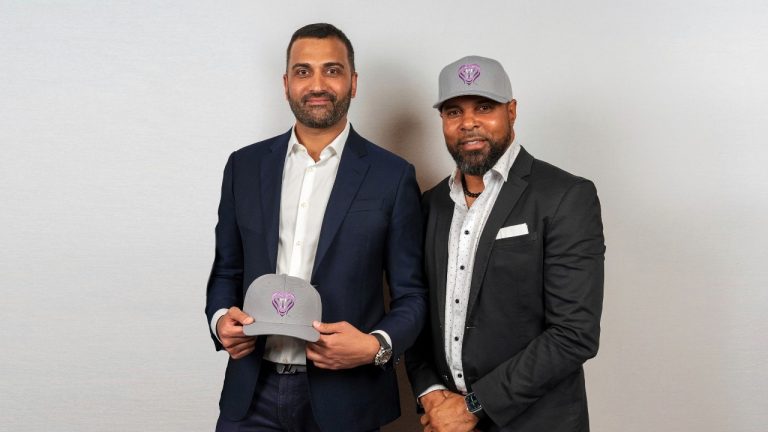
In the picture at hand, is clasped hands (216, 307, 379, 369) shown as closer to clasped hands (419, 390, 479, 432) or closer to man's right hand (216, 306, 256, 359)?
man's right hand (216, 306, 256, 359)

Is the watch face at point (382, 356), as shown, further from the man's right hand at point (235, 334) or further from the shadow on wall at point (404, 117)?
the shadow on wall at point (404, 117)

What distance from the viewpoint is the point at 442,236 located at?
226cm

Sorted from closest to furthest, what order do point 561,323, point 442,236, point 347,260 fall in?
point 561,323
point 347,260
point 442,236

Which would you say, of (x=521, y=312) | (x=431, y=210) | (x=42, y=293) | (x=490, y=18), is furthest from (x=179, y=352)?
(x=490, y=18)

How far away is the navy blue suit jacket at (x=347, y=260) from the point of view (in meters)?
2.13

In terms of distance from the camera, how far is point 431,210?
7.73 ft

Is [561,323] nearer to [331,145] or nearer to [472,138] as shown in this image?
[472,138]

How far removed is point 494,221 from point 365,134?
3.32ft

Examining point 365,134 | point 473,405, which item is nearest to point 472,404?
point 473,405

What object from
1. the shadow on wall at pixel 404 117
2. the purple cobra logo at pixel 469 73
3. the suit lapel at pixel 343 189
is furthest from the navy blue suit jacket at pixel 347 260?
the shadow on wall at pixel 404 117

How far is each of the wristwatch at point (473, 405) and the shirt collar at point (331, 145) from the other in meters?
0.79

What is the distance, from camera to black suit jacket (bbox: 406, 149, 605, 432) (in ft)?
6.66

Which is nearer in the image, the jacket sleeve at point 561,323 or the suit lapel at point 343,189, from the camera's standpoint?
the jacket sleeve at point 561,323

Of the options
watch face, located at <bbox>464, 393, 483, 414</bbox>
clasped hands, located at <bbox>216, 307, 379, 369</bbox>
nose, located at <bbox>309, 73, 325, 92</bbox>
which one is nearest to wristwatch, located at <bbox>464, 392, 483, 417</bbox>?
watch face, located at <bbox>464, 393, 483, 414</bbox>
